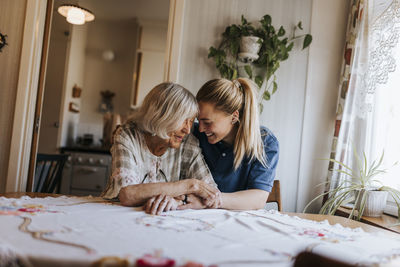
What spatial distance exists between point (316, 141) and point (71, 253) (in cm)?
228

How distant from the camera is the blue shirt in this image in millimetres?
1703

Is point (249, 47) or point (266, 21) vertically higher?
point (266, 21)

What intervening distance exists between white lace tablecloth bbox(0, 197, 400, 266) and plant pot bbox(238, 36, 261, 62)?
1.42 metres

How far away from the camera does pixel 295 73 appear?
2631 mm

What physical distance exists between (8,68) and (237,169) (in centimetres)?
194

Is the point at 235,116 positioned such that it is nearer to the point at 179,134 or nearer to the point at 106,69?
the point at 179,134

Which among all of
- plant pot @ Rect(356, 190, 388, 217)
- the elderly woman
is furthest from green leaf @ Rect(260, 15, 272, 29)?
plant pot @ Rect(356, 190, 388, 217)

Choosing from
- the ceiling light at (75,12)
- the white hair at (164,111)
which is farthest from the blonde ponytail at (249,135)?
the ceiling light at (75,12)

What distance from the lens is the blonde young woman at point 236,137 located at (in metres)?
1.72

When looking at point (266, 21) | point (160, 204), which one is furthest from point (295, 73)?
point (160, 204)

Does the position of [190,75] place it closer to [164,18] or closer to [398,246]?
[398,246]

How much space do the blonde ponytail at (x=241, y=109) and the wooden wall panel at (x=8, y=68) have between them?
1594 millimetres

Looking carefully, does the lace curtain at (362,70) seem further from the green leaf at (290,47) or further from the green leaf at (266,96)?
the green leaf at (266,96)

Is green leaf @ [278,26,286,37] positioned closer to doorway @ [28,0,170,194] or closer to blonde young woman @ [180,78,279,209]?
blonde young woman @ [180,78,279,209]
